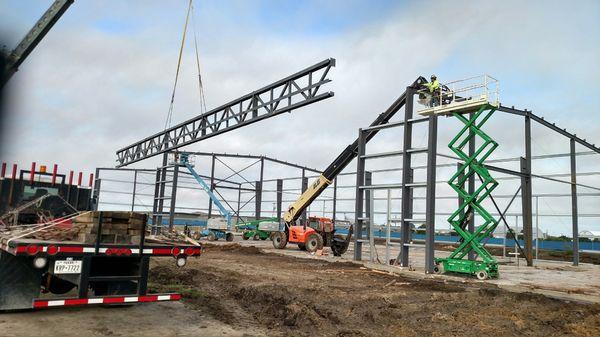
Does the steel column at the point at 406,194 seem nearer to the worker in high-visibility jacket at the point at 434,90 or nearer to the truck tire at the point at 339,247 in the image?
the worker in high-visibility jacket at the point at 434,90

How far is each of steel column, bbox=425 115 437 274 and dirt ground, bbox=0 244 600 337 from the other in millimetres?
3663

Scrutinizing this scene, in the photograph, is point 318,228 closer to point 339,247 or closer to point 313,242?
point 313,242

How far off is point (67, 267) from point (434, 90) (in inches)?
535

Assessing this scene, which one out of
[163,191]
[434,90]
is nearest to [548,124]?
[434,90]

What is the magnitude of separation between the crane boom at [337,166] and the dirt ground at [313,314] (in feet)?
29.5

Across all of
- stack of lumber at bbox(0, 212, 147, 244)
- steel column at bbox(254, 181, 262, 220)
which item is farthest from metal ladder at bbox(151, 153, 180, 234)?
stack of lumber at bbox(0, 212, 147, 244)

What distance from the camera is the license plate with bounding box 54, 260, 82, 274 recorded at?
18.8 ft

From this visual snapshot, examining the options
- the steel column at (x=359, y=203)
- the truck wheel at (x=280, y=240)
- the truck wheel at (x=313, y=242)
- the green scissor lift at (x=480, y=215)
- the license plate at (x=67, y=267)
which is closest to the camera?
the license plate at (x=67, y=267)

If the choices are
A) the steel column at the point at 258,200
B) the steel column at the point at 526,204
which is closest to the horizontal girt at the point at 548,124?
the steel column at the point at 526,204

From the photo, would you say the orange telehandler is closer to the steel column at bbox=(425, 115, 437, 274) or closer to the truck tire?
the truck tire

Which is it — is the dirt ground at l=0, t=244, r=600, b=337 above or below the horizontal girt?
below

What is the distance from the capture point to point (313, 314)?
24.4ft

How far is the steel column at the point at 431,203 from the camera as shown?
14953mm

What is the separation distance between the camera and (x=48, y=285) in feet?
23.0
